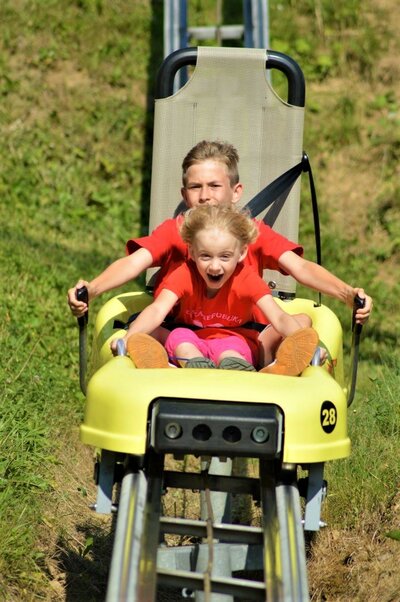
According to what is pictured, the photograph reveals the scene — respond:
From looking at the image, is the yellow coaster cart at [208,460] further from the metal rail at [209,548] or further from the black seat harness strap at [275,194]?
the black seat harness strap at [275,194]

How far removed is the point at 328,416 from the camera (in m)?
3.29

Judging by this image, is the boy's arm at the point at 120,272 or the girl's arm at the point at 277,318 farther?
the boy's arm at the point at 120,272

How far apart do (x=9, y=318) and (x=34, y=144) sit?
10.9 ft

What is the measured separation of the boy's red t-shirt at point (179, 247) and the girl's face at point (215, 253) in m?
0.43

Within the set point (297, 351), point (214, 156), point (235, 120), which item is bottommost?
point (297, 351)

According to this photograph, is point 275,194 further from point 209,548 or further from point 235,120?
point 209,548

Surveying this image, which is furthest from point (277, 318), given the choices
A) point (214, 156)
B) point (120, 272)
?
point (214, 156)

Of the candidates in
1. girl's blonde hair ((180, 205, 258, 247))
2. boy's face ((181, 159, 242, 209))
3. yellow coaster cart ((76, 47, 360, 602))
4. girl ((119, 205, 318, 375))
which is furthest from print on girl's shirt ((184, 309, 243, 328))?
boy's face ((181, 159, 242, 209))

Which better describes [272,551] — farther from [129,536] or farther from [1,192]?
[1,192]

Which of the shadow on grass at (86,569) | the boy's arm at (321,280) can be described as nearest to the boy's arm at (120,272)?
the boy's arm at (321,280)

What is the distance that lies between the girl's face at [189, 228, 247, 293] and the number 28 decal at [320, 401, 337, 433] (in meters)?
0.79

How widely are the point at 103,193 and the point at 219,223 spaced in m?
4.82

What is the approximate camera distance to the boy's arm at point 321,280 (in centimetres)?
398

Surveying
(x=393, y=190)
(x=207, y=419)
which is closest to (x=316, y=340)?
(x=207, y=419)
